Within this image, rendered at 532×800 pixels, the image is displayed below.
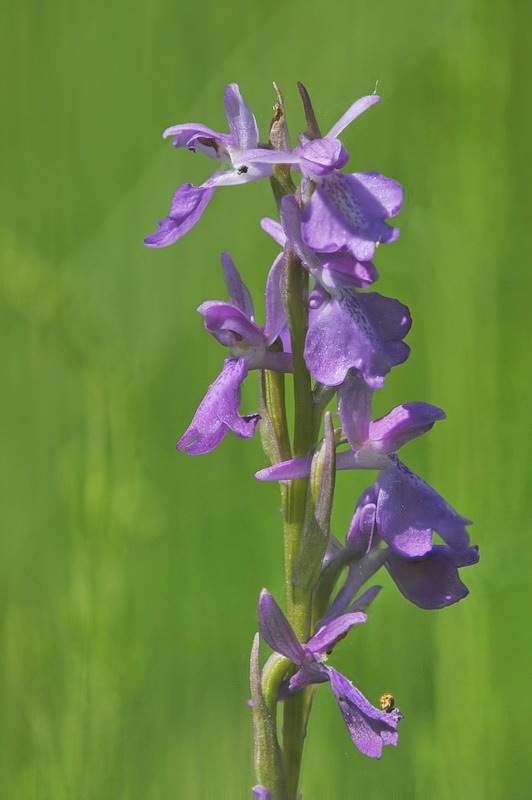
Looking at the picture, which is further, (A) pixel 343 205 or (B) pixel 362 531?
(B) pixel 362 531

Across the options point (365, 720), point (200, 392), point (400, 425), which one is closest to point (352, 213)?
point (400, 425)

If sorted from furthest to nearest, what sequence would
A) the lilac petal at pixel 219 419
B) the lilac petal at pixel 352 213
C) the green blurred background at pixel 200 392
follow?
1. the green blurred background at pixel 200 392
2. the lilac petal at pixel 219 419
3. the lilac petal at pixel 352 213

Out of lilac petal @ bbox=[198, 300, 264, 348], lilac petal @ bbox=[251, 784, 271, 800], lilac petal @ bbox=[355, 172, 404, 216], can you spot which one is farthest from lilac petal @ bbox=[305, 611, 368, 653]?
lilac petal @ bbox=[355, 172, 404, 216]

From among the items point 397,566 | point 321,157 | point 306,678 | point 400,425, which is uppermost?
point 321,157

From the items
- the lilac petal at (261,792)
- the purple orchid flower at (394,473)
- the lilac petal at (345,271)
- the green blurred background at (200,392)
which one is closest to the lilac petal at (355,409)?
the purple orchid flower at (394,473)

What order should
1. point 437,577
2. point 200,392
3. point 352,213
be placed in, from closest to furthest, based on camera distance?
point 352,213 < point 437,577 < point 200,392

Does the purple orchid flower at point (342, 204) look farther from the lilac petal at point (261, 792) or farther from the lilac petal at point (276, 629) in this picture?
the lilac petal at point (261, 792)

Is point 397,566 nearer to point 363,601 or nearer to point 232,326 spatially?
point 363,601

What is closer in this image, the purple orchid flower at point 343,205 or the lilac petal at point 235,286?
the purple orchid flower at point 343,205
